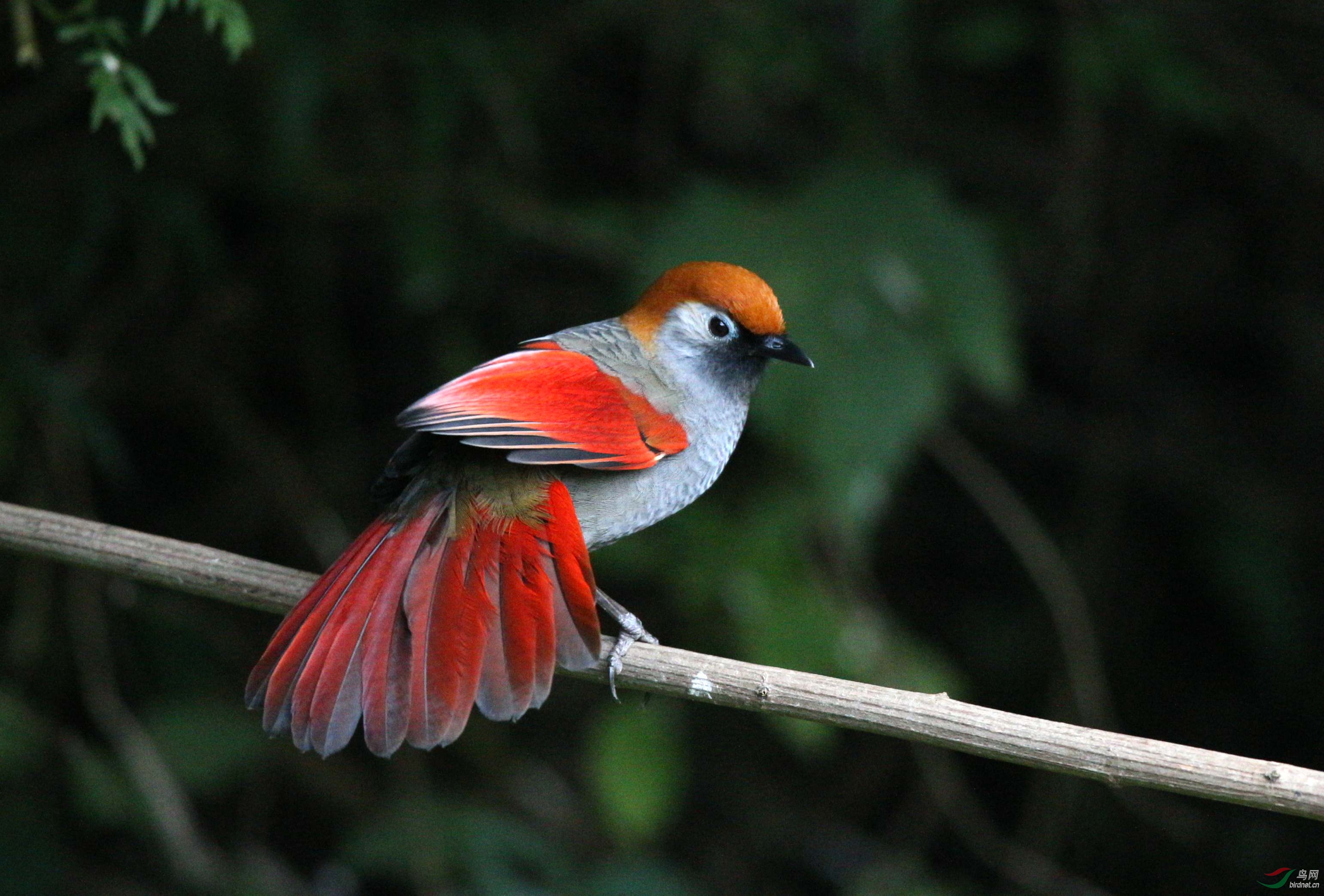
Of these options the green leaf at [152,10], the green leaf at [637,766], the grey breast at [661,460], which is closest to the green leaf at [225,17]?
the green leaf at [152,10]

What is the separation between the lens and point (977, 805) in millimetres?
4855

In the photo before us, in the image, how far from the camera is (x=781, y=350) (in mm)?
3129

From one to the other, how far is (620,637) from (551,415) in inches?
18.1

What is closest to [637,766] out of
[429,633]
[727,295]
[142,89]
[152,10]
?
[727,295]

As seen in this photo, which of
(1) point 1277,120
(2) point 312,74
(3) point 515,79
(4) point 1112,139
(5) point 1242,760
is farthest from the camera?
(4) point 1112,139

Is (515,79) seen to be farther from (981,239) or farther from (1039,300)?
(1039,300)

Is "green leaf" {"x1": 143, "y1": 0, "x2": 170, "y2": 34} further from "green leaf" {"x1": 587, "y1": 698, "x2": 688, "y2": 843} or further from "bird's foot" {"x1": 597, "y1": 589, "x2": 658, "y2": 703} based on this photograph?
"green leaf" {"x1": 587, "y1": 698, "x2": 688, "y2": 843}

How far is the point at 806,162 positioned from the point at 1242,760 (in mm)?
3406

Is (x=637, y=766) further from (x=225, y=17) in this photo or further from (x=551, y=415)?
(x=225, y=17)

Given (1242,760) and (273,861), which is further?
(273,861)

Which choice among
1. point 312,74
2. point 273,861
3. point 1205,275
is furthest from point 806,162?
point 273,861

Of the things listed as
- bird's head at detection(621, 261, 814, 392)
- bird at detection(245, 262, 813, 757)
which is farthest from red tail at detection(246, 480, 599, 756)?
bird's head at detection(621, 261, 814, 392)

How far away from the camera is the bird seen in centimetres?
225

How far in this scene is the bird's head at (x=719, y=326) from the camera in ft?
10.2
